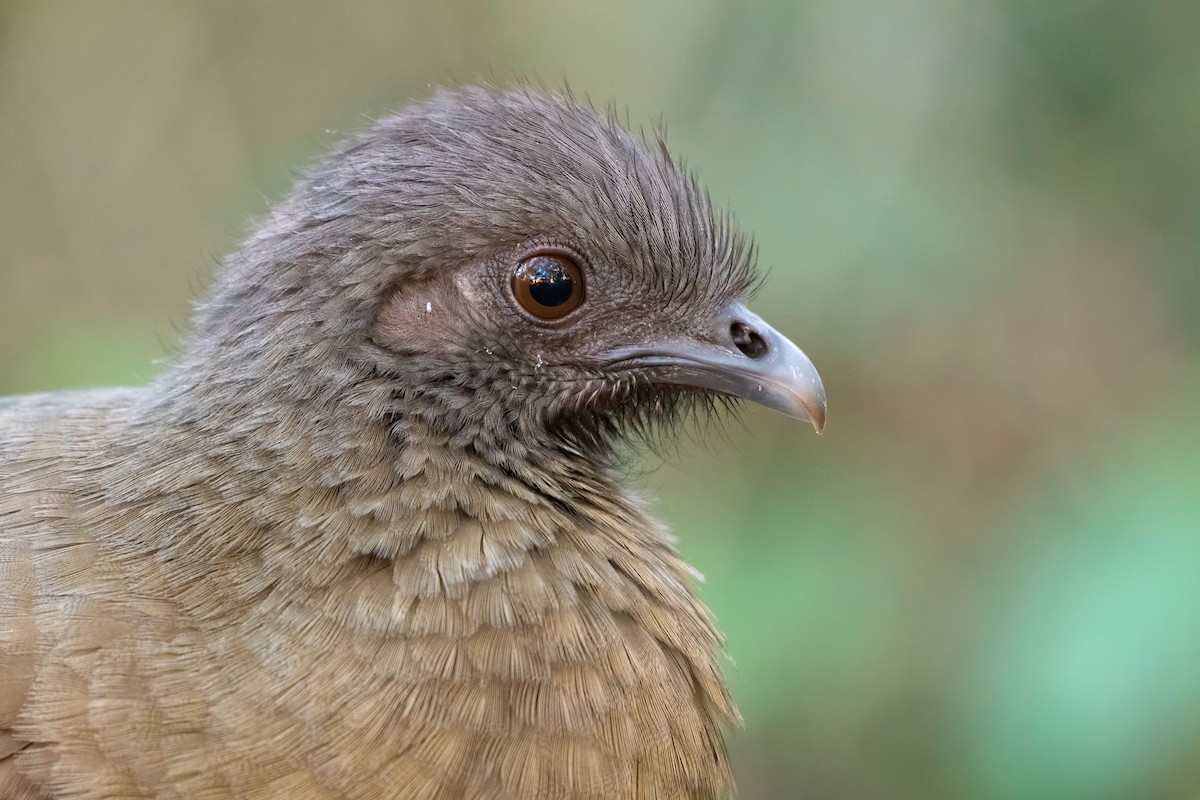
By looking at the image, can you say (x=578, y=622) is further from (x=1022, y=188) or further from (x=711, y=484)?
(x=1022, y=188)

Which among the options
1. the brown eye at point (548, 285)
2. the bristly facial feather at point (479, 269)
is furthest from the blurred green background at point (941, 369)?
the brown eye at point (548, 285)

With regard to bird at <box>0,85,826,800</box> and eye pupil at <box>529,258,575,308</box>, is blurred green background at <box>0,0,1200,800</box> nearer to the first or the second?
bird at <box>0,85,826,800</box>

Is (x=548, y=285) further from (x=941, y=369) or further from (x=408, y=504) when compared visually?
(x=941, y=369)

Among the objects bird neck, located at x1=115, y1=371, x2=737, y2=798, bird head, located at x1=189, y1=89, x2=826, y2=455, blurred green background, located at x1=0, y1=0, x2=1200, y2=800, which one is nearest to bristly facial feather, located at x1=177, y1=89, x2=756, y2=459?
bird head, located at x1=189, y1=89, x2=826, y2=455

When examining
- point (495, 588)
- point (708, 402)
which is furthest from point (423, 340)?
point (708, 402)

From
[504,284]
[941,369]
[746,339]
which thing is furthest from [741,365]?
[941,369]

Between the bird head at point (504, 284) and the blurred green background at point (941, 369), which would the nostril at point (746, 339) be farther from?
the blurred green background at point (941, 369)
